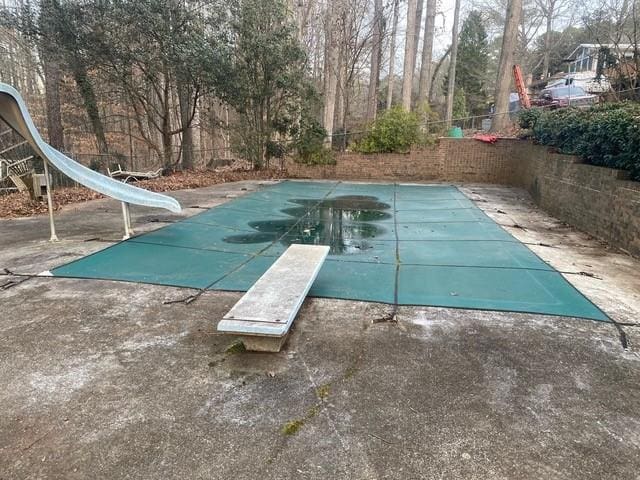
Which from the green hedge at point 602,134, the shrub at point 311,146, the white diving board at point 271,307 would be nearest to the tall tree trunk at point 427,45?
the shrub at point 311,146

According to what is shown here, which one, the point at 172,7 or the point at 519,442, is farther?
the point at 172,7

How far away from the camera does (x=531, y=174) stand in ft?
33.3

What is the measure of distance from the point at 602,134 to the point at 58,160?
7388mm

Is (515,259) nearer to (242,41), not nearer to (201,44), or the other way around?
(201,44)

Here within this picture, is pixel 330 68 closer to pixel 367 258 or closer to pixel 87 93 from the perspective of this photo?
pixel 87 93

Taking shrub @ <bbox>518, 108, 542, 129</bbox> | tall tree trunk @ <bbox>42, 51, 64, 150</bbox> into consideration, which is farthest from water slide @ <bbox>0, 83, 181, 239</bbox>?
shrub @ <bbox>518, 108, 542, 129</bbox>

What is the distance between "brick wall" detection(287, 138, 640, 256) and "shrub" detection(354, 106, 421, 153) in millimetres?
257

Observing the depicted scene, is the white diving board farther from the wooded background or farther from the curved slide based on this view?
the wooded background

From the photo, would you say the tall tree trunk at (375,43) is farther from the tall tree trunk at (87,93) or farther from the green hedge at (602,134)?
the tall tree trunk at (87,93)

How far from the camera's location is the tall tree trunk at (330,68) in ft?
47.5

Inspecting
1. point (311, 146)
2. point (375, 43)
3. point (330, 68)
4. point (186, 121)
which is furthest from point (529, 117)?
point (186, 121)

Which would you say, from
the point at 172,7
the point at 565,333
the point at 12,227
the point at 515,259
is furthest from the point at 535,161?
the point at 12,227

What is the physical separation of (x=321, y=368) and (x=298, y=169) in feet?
37.7

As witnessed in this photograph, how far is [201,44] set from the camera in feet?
34.6
